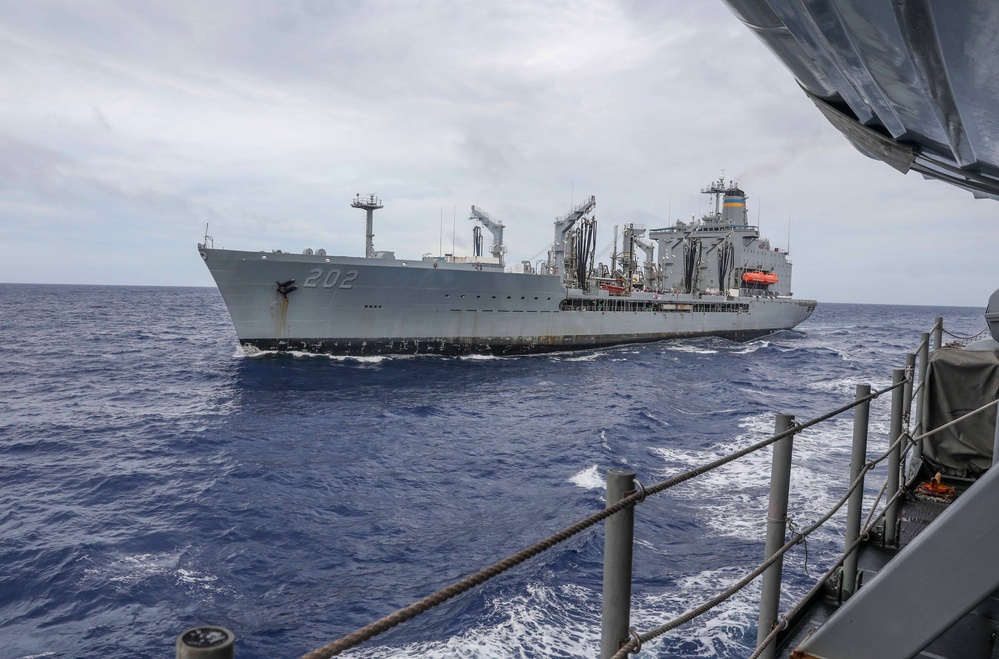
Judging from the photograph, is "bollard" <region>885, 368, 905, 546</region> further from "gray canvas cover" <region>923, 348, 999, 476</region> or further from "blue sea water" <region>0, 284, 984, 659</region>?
"blue sea water" <region>0, 284, 984, 659</region>

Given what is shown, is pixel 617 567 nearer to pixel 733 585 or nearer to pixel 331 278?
pixel 733 585

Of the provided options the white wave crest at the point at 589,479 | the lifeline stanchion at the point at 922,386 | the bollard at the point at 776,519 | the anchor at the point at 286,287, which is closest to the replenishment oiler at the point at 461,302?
the anchor at the point at 286,287

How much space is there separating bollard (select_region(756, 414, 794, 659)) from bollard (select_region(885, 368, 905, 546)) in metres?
1.66

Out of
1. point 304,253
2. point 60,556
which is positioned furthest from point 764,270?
point 60,556

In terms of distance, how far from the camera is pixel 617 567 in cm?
141

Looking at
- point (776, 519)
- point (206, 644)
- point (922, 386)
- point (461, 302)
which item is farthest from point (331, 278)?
point (206, 644)

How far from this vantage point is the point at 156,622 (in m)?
6.67

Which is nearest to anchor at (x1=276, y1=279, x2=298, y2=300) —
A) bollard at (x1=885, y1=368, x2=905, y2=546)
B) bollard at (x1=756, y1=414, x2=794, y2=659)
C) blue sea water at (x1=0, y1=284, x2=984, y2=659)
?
blue sea water at (x1=0, y1=284, x2=984, y2=659)

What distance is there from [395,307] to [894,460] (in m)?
23.2

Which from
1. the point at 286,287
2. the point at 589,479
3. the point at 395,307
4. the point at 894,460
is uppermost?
the point at 286,287

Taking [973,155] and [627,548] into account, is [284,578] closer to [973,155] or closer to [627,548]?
[627,548]

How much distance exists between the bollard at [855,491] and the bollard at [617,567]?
200cm

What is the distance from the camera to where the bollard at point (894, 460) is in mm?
3701

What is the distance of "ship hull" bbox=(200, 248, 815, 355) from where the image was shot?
2389 centimetres
